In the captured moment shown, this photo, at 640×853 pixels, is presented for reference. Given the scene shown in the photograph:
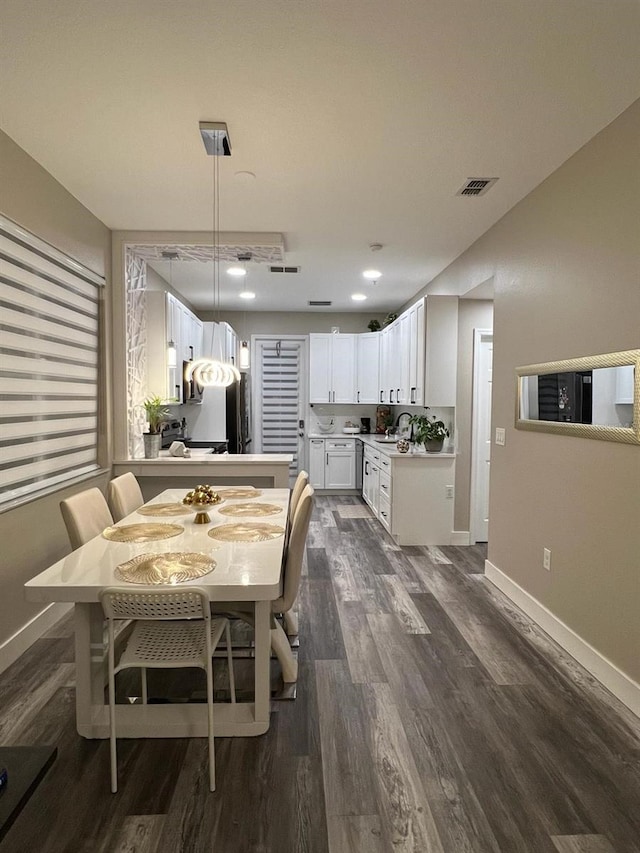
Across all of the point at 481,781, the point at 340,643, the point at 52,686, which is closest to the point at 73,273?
the point at 52,686

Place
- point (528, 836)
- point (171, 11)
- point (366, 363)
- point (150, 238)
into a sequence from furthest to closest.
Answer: point (366, 363), point (150, 238), point (171, 11), point (528, 836)

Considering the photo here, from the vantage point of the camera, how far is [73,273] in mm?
3486

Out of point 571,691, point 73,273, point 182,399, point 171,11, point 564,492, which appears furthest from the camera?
point 182,399

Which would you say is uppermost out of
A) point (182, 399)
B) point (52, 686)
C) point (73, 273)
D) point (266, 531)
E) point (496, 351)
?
point (73, 273)

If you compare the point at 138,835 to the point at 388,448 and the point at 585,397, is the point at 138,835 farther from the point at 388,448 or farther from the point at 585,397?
the point at 388,448

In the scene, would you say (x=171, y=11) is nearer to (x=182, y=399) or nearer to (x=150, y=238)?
(x=150, y=238)

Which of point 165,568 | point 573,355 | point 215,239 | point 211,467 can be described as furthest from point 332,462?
point 165,568

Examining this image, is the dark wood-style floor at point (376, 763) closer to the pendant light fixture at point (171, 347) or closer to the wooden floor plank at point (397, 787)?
the wooden floor plank at point (397, 787)

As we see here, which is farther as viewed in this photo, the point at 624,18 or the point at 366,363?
the point at 366,363

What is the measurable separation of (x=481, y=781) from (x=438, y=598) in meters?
1.77

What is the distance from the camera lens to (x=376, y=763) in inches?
76.7

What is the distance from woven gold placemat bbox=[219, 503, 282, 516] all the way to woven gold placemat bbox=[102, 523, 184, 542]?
398 millimetres

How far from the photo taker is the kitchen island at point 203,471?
13.9 ft

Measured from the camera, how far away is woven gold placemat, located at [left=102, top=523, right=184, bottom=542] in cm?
243
